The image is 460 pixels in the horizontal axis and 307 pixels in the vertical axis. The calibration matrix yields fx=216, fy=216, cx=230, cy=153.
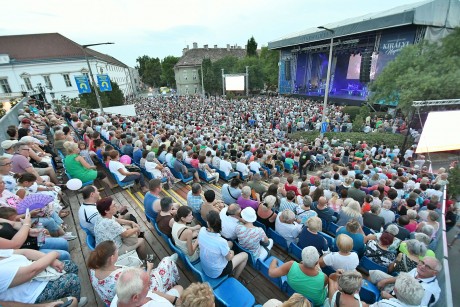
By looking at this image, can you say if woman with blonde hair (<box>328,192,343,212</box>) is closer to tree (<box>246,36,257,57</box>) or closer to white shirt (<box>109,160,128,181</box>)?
white shirt (<box>109,160,128,181</box>)

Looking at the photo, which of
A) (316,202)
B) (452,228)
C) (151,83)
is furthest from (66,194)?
(151,83)

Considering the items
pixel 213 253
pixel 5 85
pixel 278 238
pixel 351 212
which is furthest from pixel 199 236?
pixel 5 85

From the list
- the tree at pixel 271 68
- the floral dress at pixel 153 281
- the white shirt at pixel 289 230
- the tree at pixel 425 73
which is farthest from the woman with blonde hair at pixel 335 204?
the tree at pixel 271 68

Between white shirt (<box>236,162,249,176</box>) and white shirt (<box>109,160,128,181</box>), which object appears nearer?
Answer: white shirt (<box>109,160,128,181</box>)

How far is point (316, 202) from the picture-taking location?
5.26m

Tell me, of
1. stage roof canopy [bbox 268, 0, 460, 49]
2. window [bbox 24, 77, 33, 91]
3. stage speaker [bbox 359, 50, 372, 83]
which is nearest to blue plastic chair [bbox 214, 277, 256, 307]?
stage roof canopy [bbox 268, 0, 460, 49]

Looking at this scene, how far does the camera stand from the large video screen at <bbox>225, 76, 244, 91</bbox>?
40250mm

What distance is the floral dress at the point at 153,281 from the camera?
7.39 feet

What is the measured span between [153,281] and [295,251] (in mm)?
2398

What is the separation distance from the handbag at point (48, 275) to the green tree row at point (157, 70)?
76769 mm

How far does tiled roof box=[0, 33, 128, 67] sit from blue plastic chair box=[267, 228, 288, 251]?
4398 cm

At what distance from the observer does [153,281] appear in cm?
253

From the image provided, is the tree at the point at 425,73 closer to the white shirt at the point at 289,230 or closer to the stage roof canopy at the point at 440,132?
the stage roof canopy at the point at 440,132

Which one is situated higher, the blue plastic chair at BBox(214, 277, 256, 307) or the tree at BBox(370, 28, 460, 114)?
the tree at BBox(370, 28, 460, 114)
